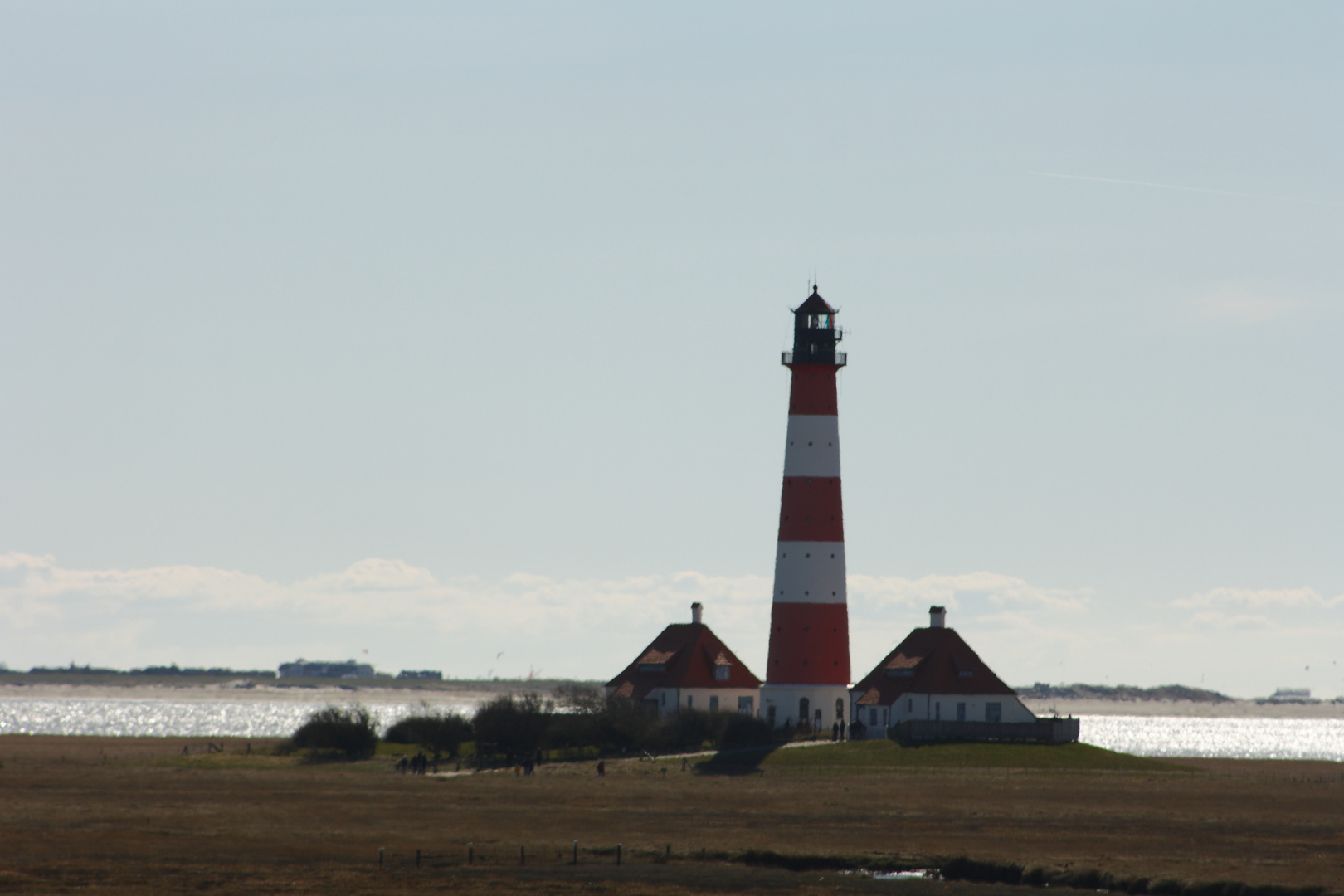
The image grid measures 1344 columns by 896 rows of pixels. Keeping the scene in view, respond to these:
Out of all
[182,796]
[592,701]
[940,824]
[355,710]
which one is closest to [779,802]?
[940,824]

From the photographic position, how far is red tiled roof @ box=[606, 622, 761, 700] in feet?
307

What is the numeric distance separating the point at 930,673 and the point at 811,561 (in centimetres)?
894

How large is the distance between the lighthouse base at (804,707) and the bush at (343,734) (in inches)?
786

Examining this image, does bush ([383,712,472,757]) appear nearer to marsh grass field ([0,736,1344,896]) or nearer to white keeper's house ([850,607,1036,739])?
marsh grass field ([0,736,1344,896])

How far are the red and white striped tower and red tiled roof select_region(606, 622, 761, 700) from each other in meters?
8.17

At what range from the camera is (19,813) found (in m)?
56.2

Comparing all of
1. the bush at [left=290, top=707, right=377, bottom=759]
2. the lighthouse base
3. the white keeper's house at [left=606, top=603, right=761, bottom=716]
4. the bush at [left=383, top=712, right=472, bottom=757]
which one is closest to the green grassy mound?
the lighthouse base

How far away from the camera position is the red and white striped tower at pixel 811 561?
83.9m

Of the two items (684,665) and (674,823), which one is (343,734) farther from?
(674,823)

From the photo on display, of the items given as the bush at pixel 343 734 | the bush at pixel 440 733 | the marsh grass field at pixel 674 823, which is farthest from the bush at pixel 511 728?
the bush at pixel 343 734

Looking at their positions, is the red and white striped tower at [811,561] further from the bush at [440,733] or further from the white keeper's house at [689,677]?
the bush at [440,733]

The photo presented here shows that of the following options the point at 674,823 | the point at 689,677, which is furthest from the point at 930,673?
the point at 674,823

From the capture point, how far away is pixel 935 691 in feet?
282

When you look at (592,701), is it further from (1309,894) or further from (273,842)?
(1309,894)
